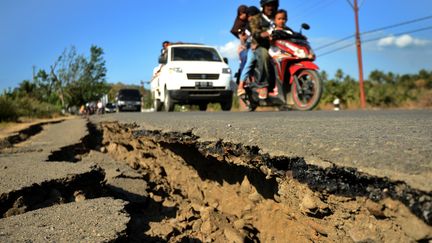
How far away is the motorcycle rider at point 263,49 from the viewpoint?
6.56 m

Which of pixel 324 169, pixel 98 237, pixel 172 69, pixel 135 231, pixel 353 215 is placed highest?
pixel 172 69

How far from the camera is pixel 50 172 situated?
258 centimetres

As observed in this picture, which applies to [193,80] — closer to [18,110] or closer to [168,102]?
[168,102]

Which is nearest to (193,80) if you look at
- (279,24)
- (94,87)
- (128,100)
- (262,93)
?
(262,93)

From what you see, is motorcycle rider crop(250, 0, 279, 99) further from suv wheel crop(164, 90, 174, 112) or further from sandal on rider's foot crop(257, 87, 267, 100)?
suv wheel crop(164, 90, 174, 112)

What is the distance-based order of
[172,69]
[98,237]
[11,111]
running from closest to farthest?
[98,237], [172,69], [11,111]

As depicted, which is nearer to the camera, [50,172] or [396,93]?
[50,172]

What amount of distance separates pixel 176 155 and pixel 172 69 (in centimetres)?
666

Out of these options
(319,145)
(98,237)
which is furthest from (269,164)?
(98,237)

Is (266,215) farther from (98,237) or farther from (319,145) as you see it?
(98,237)

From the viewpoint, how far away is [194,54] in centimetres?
1045

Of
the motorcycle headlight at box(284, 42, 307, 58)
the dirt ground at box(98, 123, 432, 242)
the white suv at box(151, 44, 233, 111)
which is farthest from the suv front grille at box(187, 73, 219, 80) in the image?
the dirt ground at box(98, 123, 432, 242)

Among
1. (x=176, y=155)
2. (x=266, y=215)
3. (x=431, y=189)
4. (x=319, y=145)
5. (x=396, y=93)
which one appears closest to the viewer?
(x=431, y=189)

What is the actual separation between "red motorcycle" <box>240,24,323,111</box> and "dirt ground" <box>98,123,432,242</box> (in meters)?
3.19
